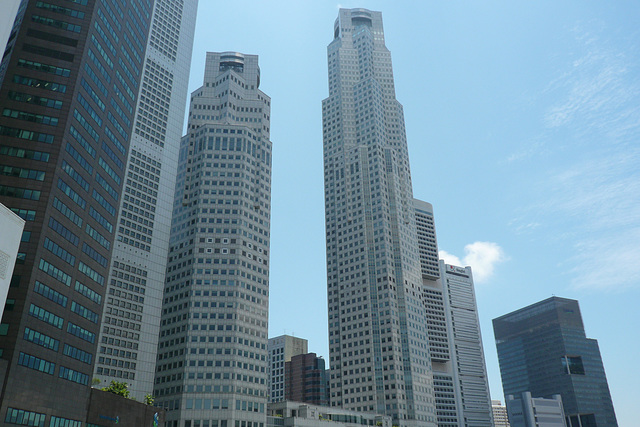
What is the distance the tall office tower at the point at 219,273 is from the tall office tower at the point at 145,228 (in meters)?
4.17

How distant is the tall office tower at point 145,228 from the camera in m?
150

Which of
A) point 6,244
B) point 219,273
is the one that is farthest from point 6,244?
point 219,273

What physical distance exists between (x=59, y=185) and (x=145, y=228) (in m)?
77.2

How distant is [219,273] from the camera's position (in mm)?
158625

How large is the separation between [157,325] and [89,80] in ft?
273

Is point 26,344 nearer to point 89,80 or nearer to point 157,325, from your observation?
point 89,80

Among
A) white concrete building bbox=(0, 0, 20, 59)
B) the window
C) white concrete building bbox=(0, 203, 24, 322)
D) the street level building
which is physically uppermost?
white concrete building bbox=(0, 0, 20, 59)

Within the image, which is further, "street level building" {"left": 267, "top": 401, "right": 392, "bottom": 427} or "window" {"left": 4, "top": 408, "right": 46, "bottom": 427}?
"street level building" {"left": 267, "top": 401, "right": 392, "bottom": 427}

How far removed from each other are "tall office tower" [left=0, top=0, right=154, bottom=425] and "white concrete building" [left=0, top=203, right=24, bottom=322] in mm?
17490

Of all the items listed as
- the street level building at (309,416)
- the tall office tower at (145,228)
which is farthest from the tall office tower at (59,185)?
the street level building at (309,416)

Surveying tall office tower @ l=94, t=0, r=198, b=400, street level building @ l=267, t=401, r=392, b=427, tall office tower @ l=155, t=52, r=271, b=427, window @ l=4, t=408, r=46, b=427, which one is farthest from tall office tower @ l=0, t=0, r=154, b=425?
street level building @ l=267, t=401, r=392, b=427

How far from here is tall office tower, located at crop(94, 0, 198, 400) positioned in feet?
493

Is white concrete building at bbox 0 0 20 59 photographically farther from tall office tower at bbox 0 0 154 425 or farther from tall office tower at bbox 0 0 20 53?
tall office tower at bbox 0 0 154 425

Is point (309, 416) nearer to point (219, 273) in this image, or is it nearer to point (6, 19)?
point (219, 273)
